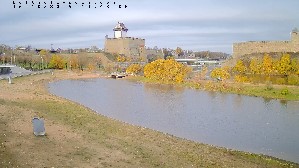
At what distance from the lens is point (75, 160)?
782 centimetres

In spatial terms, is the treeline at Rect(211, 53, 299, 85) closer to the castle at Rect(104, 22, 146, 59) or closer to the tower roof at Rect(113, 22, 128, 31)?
the castle at Rect(104, 22, 146, 59)

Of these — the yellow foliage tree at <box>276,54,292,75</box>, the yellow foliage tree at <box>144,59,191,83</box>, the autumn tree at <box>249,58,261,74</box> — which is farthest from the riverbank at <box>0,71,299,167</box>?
the autumn tree at <box>249,58,261,74</box>

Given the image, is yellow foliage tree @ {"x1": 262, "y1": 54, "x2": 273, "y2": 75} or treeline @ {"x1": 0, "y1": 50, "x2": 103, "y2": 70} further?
treeline @ {"x1": 0, "y1": 50, "x2": 103, "y2": 70}

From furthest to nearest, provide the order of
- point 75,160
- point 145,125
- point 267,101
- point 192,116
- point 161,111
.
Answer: point 267,101 < point 161,111 < point 192,116 < point 145,125 < point 75,160

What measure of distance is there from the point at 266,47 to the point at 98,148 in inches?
1935

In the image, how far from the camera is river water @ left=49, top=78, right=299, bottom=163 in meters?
11.7

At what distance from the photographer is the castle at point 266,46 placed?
51781mm

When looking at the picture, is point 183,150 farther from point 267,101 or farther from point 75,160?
point 267,101

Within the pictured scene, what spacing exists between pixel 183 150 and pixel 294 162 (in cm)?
284

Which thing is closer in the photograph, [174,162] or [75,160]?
[75,160]

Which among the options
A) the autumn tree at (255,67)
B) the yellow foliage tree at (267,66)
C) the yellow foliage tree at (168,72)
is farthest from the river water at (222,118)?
the autumn tree at (255,67)

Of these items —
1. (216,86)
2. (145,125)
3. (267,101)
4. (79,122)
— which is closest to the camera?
(79,122)

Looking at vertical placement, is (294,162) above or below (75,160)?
below

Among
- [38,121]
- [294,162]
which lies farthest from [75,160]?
[294,162]
